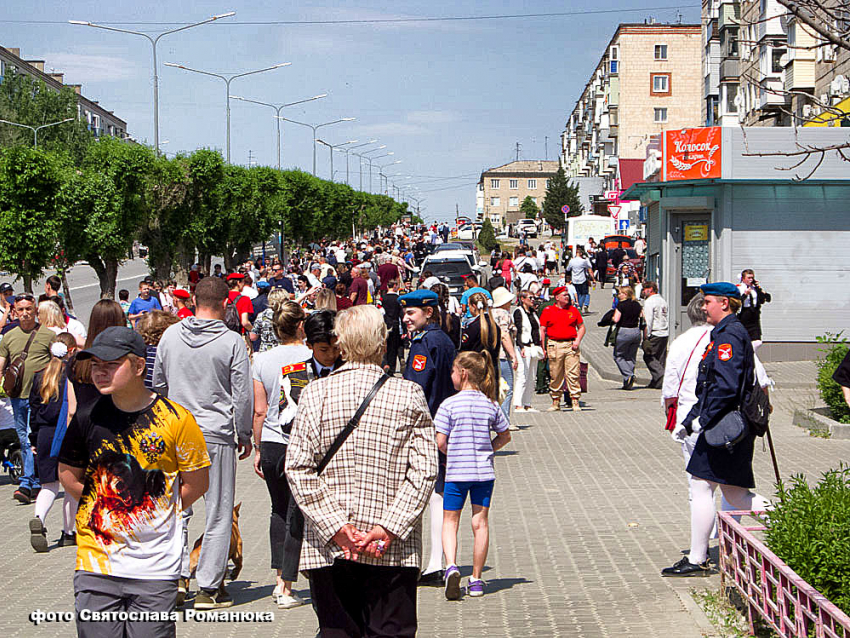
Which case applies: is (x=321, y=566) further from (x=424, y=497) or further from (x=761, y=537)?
(x=761, y=537)

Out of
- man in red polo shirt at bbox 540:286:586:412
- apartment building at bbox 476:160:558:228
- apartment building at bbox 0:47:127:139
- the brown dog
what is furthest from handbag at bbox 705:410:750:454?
apartment building at bbox 476:160:558:228

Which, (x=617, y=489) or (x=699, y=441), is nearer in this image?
(x=699, y=441)

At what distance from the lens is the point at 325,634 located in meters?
4.12

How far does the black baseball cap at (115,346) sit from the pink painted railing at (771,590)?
292cm

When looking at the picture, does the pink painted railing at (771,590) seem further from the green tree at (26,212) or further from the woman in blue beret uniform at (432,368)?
the green tree at (26,212)

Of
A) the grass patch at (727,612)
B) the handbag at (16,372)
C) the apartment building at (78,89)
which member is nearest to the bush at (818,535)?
the grass patch at (727,612)

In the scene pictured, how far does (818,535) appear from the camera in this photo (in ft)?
16.3

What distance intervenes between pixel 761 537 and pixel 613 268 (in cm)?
3948

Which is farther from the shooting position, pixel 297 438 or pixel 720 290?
pixel 720 290

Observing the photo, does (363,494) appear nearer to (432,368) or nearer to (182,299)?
(432,368)

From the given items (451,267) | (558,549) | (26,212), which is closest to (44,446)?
(558,549)

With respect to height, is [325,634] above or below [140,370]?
below

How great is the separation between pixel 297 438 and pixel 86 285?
51317mm

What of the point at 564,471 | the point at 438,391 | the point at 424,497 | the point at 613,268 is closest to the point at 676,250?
the point at 564,471
